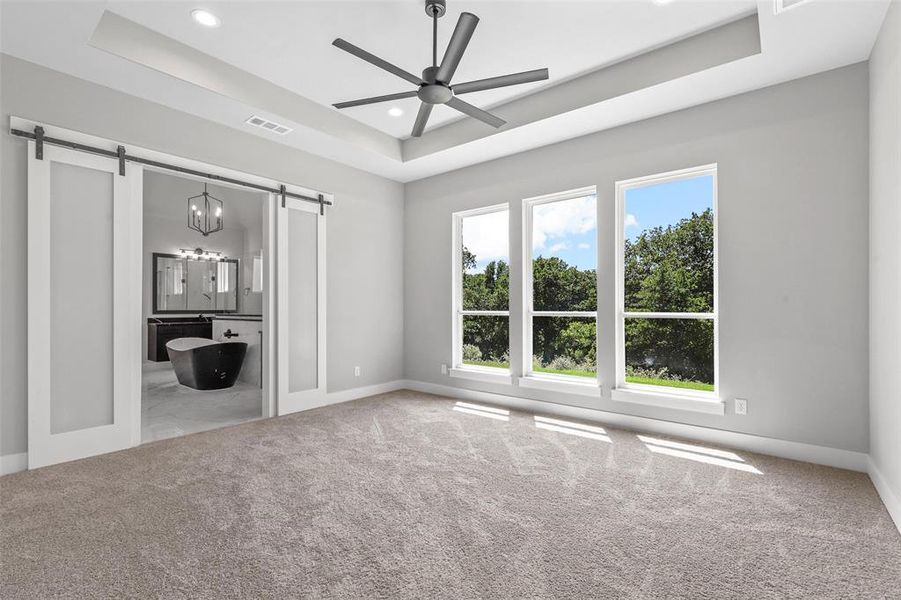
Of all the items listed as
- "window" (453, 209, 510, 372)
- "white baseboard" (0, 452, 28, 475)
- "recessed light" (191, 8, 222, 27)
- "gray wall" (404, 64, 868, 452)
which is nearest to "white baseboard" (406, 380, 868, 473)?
"gray wall" (404, 64, 868, 452)

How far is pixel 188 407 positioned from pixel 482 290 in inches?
139

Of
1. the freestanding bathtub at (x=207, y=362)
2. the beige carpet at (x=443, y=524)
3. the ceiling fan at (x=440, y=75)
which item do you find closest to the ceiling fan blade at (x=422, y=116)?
the ceiling fan at (x=440, y=75)

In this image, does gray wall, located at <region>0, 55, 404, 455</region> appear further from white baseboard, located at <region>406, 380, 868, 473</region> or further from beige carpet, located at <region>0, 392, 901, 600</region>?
white baseboard, located at <region>406, 380, 868, 473</region>

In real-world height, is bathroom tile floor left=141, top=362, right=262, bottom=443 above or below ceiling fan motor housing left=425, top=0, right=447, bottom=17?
below

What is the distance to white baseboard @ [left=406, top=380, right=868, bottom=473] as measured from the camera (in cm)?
296

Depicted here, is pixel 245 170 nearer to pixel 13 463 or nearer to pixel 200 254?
pixel 13 463

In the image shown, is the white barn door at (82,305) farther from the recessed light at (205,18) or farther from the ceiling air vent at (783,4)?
the ceiling air vent at (783,4)

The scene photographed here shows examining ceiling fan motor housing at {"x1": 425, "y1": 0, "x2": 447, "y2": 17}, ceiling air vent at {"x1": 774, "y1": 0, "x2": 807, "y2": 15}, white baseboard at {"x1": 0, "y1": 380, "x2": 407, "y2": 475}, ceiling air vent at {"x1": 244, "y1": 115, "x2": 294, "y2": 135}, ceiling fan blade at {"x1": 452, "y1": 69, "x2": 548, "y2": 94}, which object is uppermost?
ceiling fan motor housing at {"x1": 425, "y1": 0, "x2": 447, "y2": 17}

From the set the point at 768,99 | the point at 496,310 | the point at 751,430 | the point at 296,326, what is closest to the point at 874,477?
the point at 751,430

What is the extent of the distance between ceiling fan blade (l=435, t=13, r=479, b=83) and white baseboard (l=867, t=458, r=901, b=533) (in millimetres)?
3277

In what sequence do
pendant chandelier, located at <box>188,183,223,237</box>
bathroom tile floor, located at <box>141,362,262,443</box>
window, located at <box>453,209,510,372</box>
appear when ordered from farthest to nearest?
pendant chandelier, located at <box>188,183,223,237</box>
window, located at <box>453,209,510,372</box>
bathroom tile floor, located at <box>141,362,262,443</box>

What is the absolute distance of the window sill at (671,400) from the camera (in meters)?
3.46

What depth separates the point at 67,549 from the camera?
1985mm

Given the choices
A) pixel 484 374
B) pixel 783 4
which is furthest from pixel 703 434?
pixel 783 4
